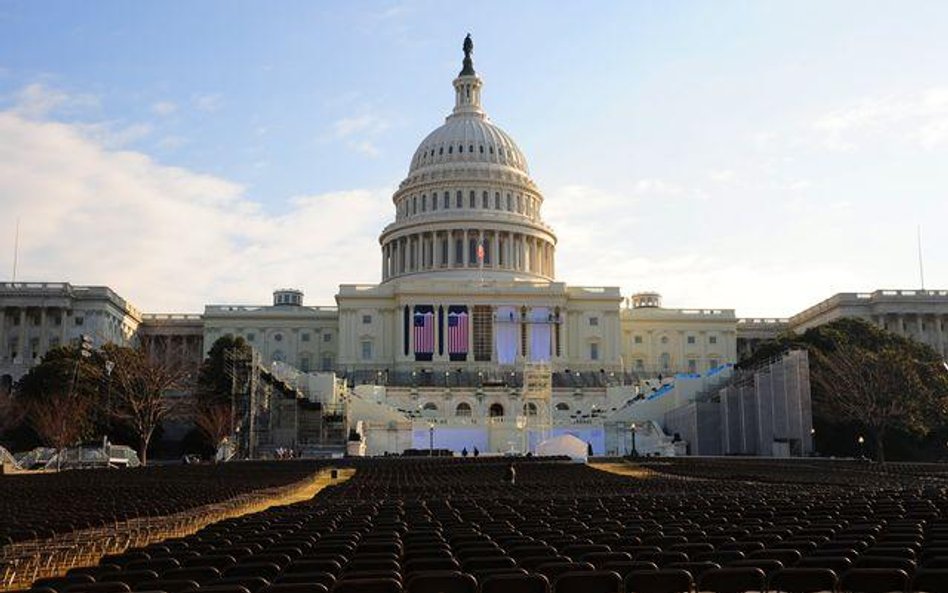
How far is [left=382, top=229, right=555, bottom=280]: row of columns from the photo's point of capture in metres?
152

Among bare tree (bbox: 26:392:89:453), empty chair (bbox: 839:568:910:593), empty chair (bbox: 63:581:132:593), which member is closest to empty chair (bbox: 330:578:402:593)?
empty chair (bbox: 63:581:132:593)

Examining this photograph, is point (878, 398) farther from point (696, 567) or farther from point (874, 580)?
point (696, 567)

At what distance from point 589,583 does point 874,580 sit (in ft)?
8.71

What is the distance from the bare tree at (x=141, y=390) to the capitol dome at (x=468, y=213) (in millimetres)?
58869

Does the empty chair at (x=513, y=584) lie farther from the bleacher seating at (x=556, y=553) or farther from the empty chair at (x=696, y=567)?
the empty chair at (x=696, y=567)

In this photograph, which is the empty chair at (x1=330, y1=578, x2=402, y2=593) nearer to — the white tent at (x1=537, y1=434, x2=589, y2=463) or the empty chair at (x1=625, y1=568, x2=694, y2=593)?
the empty chair at (x1=625, y1=568, x2=694, y2=593)

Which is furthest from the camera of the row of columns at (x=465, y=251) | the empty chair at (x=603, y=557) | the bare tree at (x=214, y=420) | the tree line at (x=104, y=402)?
the row of columns at (x=465, y=251)

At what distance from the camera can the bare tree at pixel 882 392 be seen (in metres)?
73.7

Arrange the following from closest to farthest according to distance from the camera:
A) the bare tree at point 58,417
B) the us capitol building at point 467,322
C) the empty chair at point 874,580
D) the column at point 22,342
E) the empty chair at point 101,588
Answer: the empty chair at point 101,588, the empty chair at point 874,580, the bare tree at point 58,417, the us capitol building at point 467,322, the column at point 22,342

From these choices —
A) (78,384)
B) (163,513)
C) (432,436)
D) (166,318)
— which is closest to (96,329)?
(166,318)

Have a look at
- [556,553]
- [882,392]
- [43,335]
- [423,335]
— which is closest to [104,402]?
[43,335]

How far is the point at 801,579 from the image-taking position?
979 centimetres

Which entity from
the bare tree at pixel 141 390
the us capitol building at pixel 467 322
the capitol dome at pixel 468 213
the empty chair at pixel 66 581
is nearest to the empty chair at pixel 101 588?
the empty chair at pixel 66 581

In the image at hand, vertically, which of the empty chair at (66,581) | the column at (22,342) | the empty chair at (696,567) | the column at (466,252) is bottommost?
the empty chair at (66,581)
